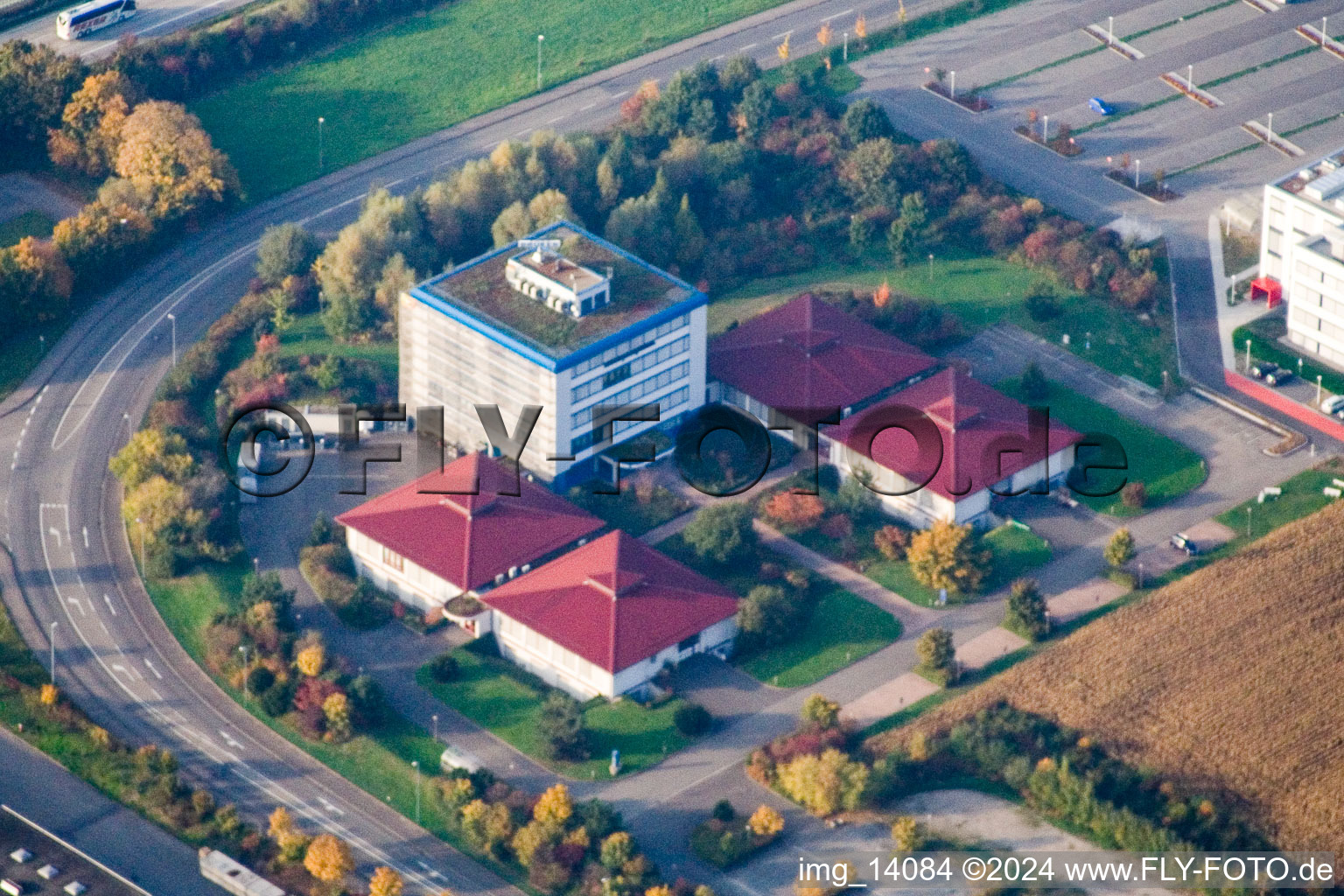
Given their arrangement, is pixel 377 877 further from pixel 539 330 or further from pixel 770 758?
pixel 539 330

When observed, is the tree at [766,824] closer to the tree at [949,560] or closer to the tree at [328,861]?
the tree at [328,861]

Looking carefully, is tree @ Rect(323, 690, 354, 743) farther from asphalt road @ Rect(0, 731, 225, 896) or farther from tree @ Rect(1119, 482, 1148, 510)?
tree @ Rect(1119, 482, 1148, 510)

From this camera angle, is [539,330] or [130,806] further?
[539,330]

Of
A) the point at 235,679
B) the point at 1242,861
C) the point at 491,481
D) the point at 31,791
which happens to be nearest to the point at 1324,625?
the point at 1242,861

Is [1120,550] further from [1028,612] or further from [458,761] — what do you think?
[458,761]

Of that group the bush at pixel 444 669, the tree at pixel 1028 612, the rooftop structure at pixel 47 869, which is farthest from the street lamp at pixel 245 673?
the tree at pixel 1028 612

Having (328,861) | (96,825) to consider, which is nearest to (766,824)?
(328,861)
